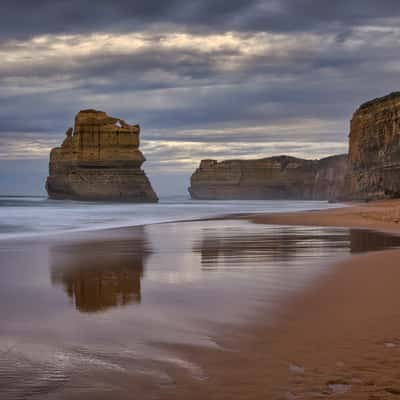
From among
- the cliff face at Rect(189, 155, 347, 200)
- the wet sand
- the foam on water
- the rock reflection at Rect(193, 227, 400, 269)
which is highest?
the cliff face at Rect(189, 155, 347, 200)

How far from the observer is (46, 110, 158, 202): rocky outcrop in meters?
68.6

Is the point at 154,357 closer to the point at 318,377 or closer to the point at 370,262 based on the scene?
the point at 318,377

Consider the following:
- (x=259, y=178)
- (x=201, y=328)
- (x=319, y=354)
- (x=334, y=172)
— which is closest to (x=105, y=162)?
(x=334, y=172)

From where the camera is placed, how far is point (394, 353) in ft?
12.1

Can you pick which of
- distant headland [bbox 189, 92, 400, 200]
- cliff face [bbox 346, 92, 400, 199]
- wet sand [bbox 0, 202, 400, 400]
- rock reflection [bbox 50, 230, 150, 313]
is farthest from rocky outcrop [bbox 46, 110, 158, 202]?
wet sand [bbox 0, 202, 400, 400]

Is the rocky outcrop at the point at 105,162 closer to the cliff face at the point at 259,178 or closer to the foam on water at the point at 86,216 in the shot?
the foam on water at the point at 86,216

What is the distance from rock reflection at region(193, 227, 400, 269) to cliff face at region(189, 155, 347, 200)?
9909 cm

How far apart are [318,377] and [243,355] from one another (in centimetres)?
63

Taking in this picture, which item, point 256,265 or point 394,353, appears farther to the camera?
point 256,265

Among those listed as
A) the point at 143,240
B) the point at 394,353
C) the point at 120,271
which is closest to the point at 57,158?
the point at 143,240

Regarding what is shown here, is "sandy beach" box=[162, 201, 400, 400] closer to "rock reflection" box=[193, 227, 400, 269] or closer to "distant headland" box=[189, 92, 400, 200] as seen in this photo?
"rock reflection" box=[193, 227, 400, 269]

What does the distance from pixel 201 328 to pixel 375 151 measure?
43453 millimetres

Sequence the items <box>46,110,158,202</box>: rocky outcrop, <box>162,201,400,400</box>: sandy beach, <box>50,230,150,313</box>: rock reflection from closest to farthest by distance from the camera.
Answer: <box>162,201,400,400</box>: sandy beach
<box>50,230,150,313</box>: rock reflection
<box>46,110,158,202</box>: rocky outcrop

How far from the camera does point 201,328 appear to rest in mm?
4465
